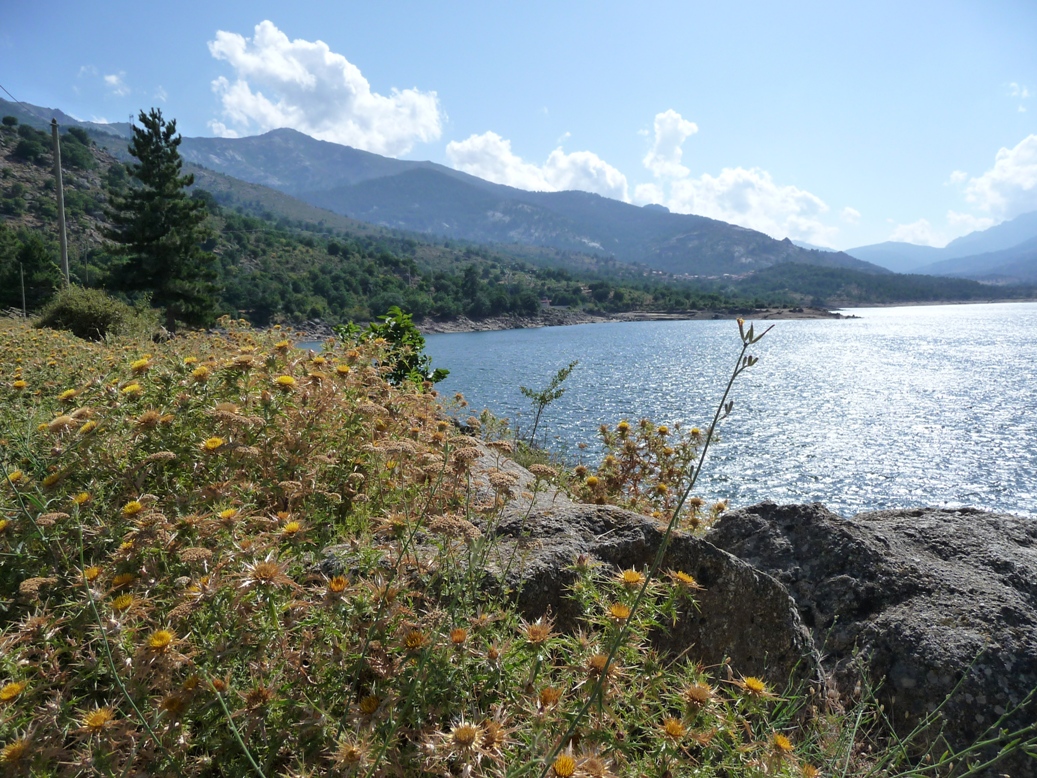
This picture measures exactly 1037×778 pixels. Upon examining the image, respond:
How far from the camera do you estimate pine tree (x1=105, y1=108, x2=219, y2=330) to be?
32.2 m

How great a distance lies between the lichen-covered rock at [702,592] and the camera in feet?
8.56

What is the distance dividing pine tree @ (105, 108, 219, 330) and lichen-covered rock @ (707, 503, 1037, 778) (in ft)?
123

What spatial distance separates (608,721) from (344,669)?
0.82 metres

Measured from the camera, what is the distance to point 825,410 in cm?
2895

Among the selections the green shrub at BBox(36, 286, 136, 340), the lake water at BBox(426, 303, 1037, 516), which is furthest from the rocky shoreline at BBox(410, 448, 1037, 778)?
the green shrub at BBox(36, 286, 136, 340)

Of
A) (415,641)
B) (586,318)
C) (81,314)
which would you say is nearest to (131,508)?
(415,641)

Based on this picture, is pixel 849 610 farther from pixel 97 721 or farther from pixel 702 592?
pixel 97 721

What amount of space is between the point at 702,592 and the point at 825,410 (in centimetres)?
3048

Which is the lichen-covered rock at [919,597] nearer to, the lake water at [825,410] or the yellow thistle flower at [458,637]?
the yellow thistle flower at [458,637]

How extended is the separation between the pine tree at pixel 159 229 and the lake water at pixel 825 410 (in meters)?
17.8

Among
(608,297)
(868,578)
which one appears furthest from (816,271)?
(868,578)

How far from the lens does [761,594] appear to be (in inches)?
113

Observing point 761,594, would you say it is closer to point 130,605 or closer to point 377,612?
point 377,612

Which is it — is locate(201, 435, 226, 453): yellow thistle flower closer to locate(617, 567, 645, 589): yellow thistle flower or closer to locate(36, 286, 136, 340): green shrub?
locate(617, 567, 645, 589): yellow thistle flower
